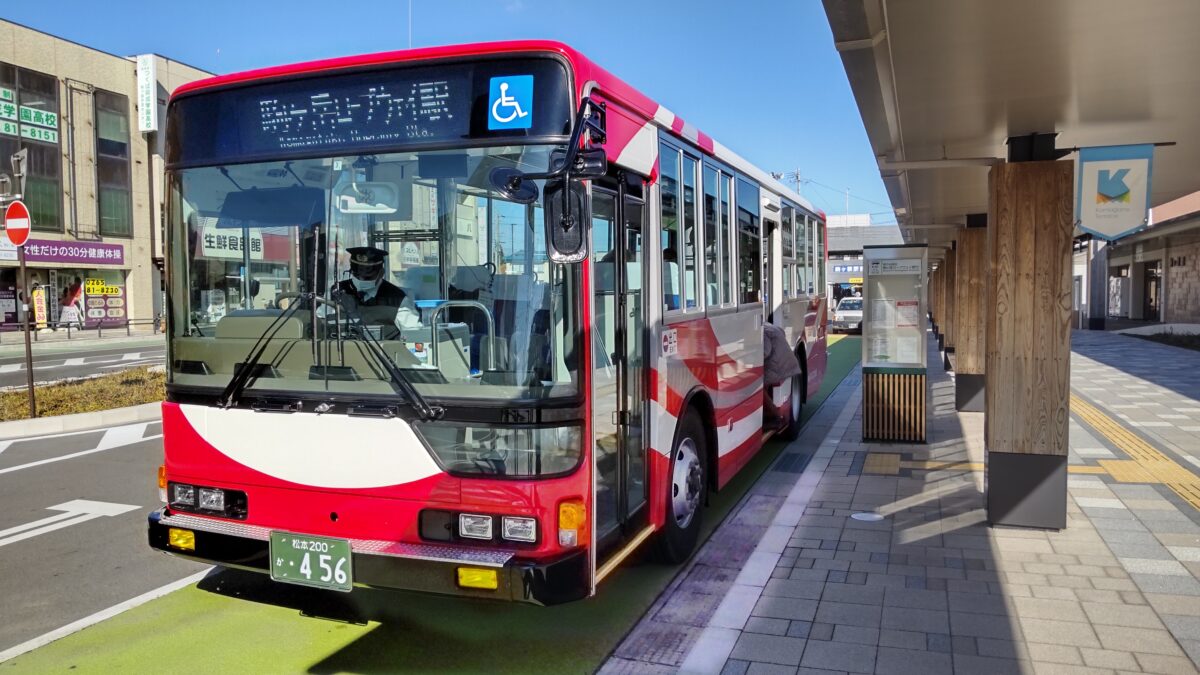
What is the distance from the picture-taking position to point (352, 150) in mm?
3865

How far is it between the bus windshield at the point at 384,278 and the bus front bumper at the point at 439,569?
687 mm

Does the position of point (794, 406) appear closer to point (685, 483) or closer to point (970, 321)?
point (970, 321)

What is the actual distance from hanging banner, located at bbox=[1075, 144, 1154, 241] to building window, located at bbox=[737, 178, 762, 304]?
252cm

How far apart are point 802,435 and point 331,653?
24.0ft

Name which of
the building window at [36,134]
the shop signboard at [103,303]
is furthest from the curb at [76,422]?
the shop signboard at [103,303]

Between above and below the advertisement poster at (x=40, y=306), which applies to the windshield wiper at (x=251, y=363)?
below

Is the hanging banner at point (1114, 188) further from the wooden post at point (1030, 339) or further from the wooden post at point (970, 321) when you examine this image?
the wooden post at point (970, 321)

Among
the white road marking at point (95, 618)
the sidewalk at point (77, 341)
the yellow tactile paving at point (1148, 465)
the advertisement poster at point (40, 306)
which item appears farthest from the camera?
the advertisement poster at point (40, 306)

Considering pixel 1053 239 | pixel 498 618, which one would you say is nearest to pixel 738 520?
pixel 498 618

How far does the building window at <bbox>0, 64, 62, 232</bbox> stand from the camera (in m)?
32.0

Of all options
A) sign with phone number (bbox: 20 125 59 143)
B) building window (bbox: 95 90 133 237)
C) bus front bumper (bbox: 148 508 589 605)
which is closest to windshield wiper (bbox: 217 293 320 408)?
bus front bumper (bbox: 148 508 589 605)

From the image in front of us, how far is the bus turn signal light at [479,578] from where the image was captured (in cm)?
349

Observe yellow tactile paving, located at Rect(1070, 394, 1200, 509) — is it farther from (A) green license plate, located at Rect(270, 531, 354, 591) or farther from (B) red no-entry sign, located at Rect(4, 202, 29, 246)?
(B) red no-entry sign, located at Rect(4, 202, 29, 246)

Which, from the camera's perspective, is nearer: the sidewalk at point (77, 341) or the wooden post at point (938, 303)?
the wooden post at point (938, 303)
